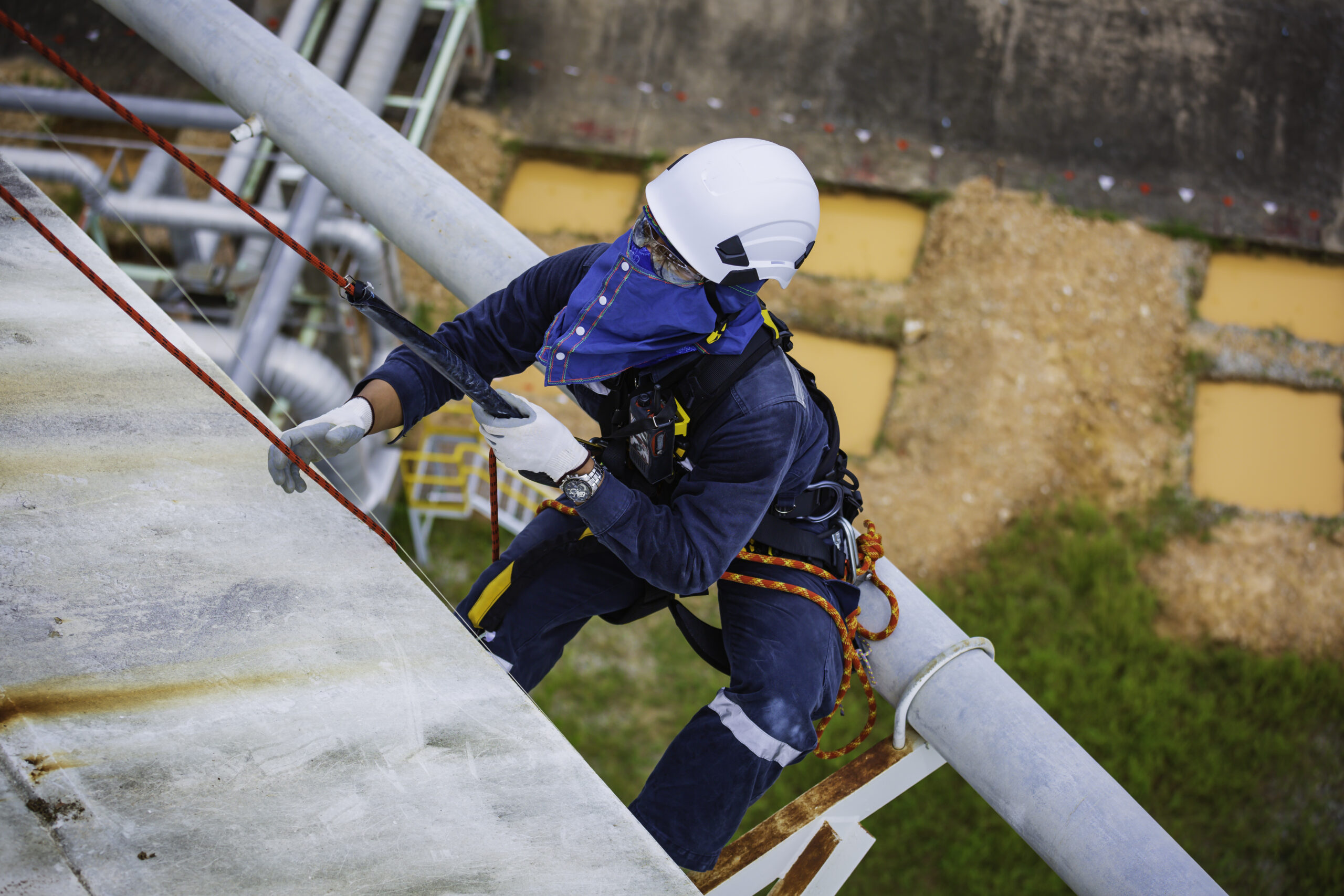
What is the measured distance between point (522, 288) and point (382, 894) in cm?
161

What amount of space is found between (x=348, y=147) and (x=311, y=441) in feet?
4.14

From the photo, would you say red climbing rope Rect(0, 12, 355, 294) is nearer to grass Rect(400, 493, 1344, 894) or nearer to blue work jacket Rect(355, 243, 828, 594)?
blue work jacket Rect(355, 243, 828, 594)

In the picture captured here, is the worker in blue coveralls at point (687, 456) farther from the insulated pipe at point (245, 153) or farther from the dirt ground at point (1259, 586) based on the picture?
the dirt ground at point (1259, 586)

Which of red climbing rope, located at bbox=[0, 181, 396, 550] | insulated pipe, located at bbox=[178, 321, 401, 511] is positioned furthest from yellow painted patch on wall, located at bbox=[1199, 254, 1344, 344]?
red climbing rope, located at bbox=[0, 181, 396, 550]

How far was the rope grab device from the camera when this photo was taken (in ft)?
6.37

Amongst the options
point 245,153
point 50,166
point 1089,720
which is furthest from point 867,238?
point 50,166

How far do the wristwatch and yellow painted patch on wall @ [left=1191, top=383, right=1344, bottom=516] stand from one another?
7.77m

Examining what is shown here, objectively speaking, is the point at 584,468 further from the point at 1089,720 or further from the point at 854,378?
the point at 854,378

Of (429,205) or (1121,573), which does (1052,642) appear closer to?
(1121,573)

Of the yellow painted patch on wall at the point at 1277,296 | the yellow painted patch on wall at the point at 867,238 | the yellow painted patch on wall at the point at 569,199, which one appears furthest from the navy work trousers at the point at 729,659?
the yellow painted patch on wall at the point at 1277,296

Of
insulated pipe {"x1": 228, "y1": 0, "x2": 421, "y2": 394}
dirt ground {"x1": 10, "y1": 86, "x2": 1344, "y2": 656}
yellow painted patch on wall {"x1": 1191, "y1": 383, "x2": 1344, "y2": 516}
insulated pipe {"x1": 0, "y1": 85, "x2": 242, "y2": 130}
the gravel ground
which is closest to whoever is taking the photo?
insulated pipe {"x1": 228, "y1": 0, "x2": 421, "y2": 394}

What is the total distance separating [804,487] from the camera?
8.31 feet

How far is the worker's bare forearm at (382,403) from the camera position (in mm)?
2398

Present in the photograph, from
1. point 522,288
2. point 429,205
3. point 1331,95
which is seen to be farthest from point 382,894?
point 1331,95
